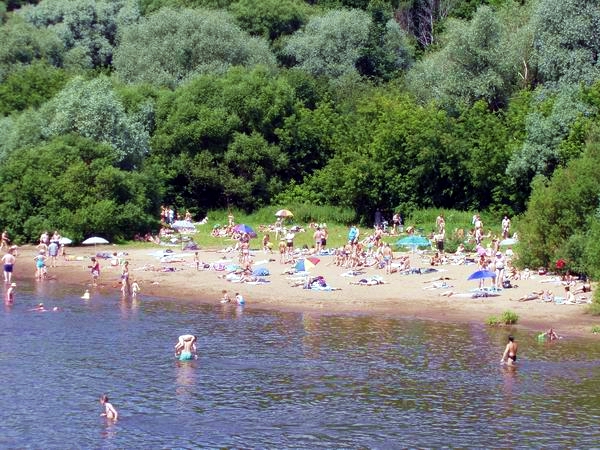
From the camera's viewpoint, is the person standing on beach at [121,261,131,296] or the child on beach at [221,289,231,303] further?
the person standing on beach at [121,261,131,296]

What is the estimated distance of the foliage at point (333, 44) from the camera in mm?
91125

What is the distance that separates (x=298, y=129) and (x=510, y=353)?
39.3 meters

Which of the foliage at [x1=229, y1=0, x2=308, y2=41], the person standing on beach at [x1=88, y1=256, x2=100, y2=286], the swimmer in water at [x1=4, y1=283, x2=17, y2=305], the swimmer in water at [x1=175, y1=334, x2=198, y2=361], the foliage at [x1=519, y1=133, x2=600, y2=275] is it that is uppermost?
the foliage at [x1=229, y1=0, x2=308, y2=41]

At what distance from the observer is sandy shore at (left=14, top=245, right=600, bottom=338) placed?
45.3 metres

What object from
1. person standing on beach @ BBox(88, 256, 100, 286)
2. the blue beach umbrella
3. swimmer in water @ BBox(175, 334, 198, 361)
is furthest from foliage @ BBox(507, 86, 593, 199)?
swimmer in water @ BBox(175, 334, 198, 361)

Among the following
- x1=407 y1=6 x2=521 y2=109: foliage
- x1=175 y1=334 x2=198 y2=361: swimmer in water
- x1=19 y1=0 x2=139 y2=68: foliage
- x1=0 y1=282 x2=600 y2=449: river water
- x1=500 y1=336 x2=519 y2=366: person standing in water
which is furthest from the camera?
x1=19 y1=0 x2=139 y2=68: foliage

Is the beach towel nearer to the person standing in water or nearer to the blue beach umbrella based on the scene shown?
the blue beach umbrella

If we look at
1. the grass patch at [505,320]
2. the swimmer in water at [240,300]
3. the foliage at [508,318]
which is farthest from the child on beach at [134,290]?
the foliage at [508,318]

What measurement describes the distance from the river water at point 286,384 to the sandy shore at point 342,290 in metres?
1.75

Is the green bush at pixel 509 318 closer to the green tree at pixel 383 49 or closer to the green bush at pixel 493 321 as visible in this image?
the green bush at pixel 493 321

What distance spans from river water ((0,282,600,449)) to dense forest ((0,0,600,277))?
543 inches

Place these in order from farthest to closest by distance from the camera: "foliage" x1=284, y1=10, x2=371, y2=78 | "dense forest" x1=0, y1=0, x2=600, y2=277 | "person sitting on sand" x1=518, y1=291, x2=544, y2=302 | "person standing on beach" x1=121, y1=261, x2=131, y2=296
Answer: "foliage" x1=284, y1=10, x2=371, y2=78 → "dense forest" x1=0, y1=0, x2=600, y2=277 → "person standing on beach" x1=121, y1=261, x2=131, y2=296 → "person sitting on sand" x1=518, y1=291, x2=544, y2=302

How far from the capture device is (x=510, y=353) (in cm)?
3759

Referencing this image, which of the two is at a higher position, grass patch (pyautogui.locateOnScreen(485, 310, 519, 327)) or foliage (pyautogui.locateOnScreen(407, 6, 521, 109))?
foliage (pyautogui.locateOnScreen(407, 6, 521, 109))
